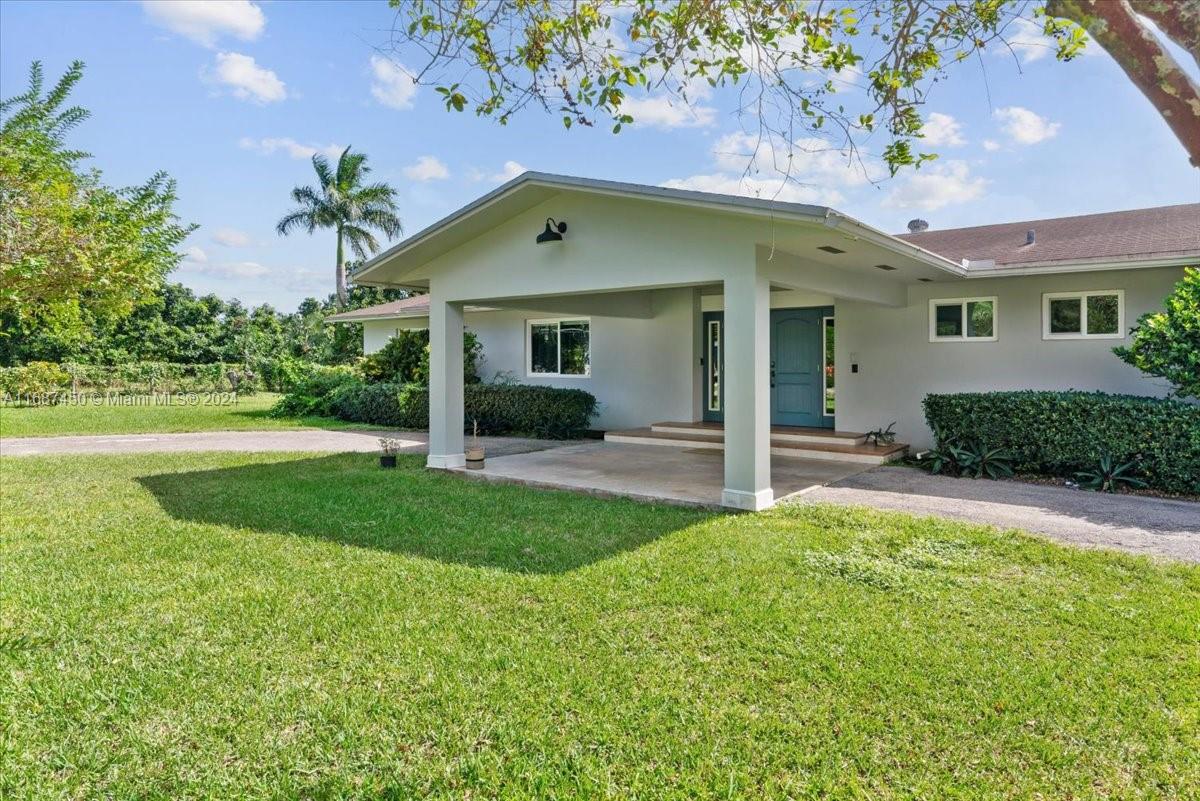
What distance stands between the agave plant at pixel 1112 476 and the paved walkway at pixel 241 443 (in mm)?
8296

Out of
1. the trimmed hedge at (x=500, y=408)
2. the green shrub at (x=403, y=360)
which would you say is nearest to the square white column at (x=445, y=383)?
the trimmed hedge at (x=500, y=408)

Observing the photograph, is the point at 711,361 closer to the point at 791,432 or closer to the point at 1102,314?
the point at 791,432

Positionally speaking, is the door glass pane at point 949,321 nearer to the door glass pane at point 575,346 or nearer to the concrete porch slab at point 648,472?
the concrete porch slab at point 648,472

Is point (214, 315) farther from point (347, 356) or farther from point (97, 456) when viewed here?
point (97, 456)

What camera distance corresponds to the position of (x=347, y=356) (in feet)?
103

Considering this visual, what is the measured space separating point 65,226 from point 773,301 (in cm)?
1149

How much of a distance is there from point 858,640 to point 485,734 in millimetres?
2219

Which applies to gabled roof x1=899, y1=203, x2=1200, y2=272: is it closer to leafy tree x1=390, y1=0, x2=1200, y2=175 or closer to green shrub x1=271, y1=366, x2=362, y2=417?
leafy tree x1=390, y1=0, x2=1200, y2=175

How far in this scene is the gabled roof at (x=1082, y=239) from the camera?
9.06 metres

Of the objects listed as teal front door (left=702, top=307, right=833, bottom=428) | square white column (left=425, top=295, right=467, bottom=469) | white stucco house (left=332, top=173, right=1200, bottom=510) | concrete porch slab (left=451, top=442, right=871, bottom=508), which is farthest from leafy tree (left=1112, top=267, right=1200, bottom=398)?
square white column (left=425, top=295, right=467, bottom=469)

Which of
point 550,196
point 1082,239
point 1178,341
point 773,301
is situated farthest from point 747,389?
point 1082,239

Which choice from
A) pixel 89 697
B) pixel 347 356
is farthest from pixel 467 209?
pixel 347 356

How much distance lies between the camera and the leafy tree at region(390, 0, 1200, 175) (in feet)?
14.0

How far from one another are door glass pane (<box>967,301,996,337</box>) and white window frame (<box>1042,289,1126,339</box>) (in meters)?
0.69
